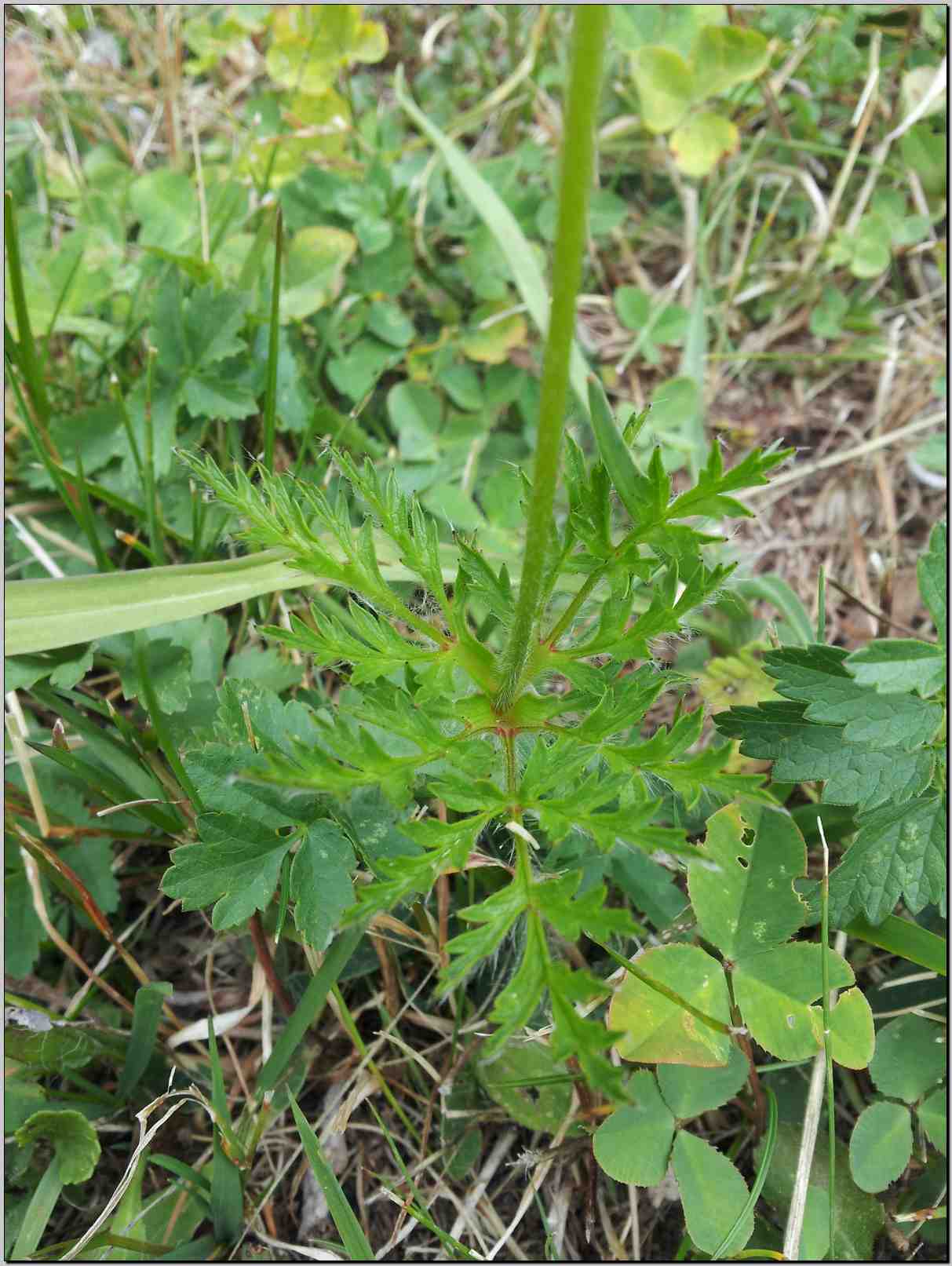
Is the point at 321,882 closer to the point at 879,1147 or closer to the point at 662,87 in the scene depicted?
the point at 879,1147

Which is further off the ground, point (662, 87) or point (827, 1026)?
point (662, 87)

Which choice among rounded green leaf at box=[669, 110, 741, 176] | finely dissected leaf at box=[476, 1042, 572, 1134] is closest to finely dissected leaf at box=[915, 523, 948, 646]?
finely dissected leaf at box=[476, 1042, 572, 1134]

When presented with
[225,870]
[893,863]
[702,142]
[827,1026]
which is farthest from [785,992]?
[702,142]

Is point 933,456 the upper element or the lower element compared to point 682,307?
lower

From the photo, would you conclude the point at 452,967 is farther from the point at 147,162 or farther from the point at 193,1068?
the point at 147,162

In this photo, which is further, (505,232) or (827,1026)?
(505,232)

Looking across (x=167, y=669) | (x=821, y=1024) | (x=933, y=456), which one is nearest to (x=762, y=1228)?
(x=821, y=1024)

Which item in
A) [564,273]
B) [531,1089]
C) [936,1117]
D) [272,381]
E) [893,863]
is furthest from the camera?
[272,381]
